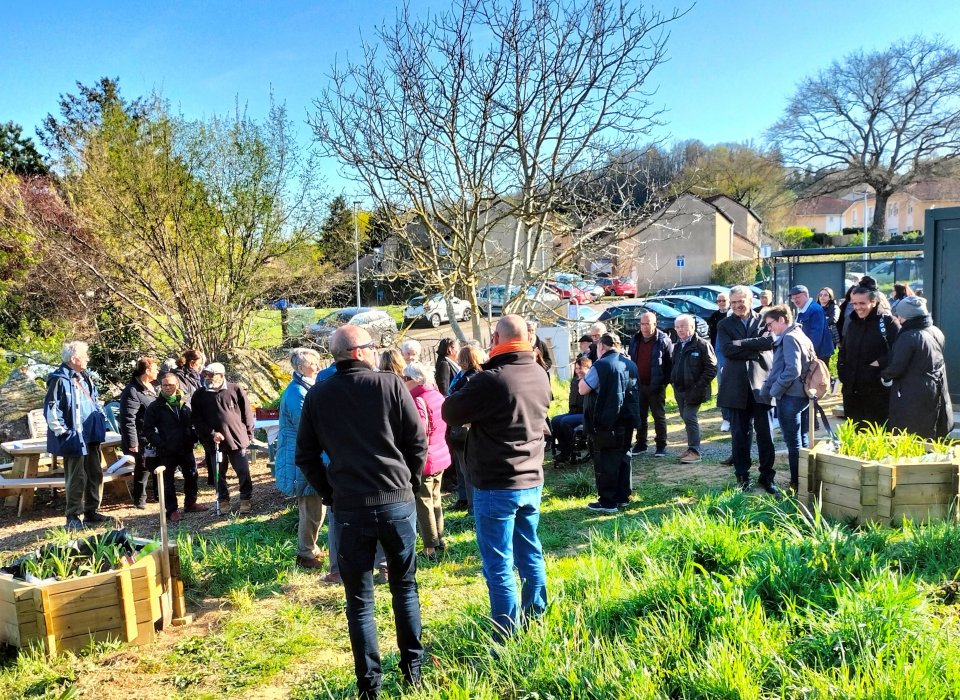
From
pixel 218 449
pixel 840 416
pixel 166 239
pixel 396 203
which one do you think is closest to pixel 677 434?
pixel 840 416

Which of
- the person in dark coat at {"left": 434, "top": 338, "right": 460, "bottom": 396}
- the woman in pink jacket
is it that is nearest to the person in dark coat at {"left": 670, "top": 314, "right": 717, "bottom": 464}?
the person in dark coat at {"left": 434, "top": 338, "right": 460, "bottom": 396}

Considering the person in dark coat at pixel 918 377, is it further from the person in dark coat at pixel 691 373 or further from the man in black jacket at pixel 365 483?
the man in black jacket at pixel 365 483

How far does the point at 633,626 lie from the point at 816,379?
10.9ft

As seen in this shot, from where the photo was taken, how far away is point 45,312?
39.1 ft

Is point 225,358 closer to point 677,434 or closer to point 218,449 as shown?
point 218,449

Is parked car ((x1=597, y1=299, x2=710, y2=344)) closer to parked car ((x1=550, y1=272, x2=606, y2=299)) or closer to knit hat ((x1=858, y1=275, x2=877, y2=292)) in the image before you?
parked car ((x1=550, y1=272, x2=606, y2=299))

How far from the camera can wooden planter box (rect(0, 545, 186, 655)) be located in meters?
4.04

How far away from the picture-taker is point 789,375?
5.95 m

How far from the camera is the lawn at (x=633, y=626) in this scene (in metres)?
2.98

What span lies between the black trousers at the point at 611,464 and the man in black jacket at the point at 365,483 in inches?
122

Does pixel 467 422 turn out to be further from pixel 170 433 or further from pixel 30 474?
pixel 30 474

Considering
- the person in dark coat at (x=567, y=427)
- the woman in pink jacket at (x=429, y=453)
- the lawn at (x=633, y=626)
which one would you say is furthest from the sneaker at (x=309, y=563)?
the person in dark coat at (x=567, y=427)

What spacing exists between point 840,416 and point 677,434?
7.18 ft

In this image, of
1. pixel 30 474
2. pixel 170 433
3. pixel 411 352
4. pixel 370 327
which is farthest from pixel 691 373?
pixel 30 474
